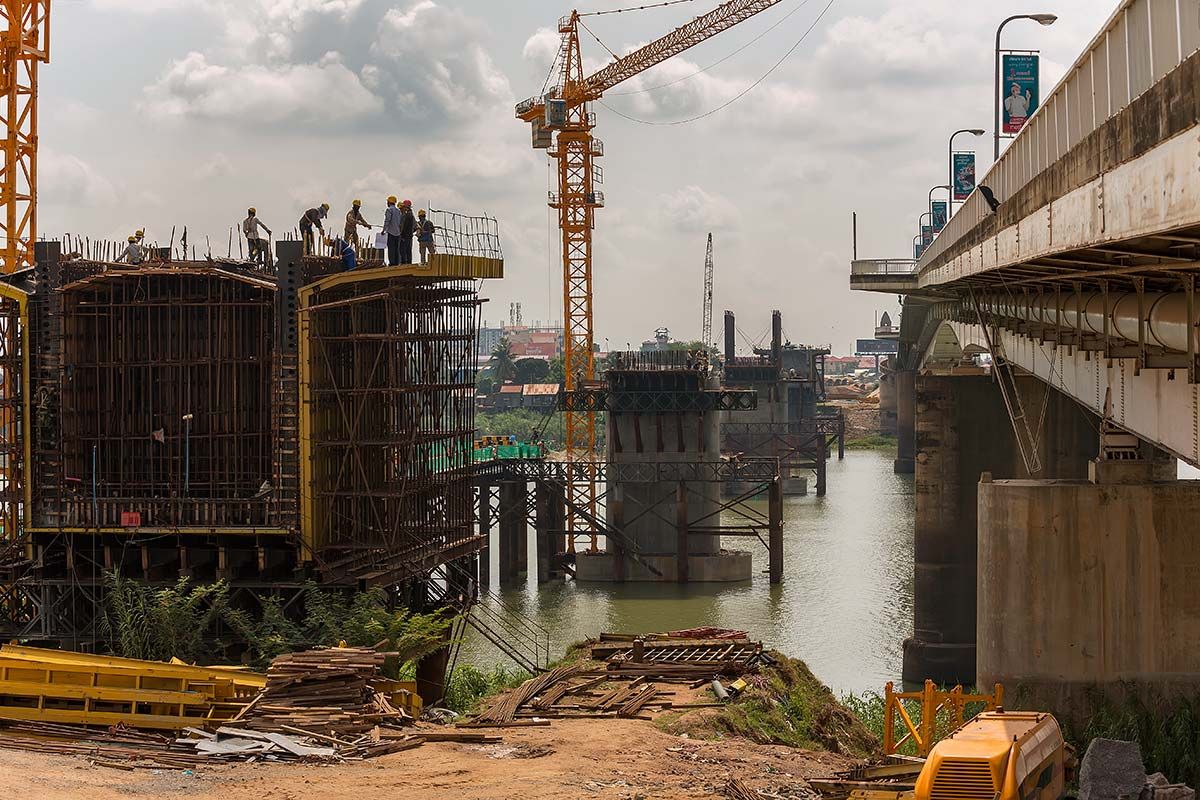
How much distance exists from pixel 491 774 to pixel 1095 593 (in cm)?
1345

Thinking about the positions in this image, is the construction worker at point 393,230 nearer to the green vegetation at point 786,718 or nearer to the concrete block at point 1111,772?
the green vegetation at point 786,718

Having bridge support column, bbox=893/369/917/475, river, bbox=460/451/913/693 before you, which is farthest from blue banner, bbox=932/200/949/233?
bridge support column, bbox=893/369/917/475

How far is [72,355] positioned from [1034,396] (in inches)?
1009

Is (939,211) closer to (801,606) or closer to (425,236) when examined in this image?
(801,606)

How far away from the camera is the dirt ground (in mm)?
20500

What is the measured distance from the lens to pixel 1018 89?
148 ft

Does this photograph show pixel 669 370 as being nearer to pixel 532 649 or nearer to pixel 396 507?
pixel 532 649

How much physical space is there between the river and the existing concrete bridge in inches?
136

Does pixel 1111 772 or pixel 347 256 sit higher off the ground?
pixel 347 256

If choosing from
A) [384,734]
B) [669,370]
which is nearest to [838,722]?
[384,734]

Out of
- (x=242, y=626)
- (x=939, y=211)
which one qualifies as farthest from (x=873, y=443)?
(x=242, y=626)

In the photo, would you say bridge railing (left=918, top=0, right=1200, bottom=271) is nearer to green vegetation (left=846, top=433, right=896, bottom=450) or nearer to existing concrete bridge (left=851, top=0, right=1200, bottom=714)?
existing concrete bridge (left=851, top=0, right=1200, bottom=714)

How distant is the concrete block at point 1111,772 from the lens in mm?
22844

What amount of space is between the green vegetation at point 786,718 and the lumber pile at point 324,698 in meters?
4.79
